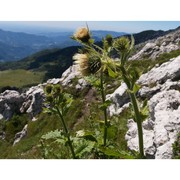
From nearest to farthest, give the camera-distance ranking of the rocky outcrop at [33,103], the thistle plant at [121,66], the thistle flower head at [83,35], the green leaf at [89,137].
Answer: the thistle plant at [121,66]
the thistle flower head at [83,35]
the green leaf at [89,137]
the rocky outcrop at [33,103]

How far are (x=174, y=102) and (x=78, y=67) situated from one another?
9878mm

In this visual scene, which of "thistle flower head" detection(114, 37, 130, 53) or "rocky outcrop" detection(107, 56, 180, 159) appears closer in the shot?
"thistle flower head" detection(114, 37, 130, 53)

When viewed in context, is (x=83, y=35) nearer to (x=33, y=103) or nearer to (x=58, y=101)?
(x=58, y=101)

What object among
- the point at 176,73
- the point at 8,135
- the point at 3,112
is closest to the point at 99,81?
the point at 176,73

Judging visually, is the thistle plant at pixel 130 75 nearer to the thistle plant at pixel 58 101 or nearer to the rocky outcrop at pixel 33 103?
the thistle plant at pixel 58 101

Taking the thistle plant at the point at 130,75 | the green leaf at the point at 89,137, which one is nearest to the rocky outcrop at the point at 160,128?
the green leaf at the point at 89,137

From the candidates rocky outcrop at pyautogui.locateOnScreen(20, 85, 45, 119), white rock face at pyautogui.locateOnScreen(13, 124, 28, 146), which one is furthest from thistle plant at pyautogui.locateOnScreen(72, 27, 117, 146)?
rocky outcrop at pyautogui.locateOnScreen(20, 85, 45, 119)

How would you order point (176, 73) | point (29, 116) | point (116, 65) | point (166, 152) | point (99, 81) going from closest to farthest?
point (116, 65), point (99, 81), point (166, 152), point (176, 73), point (29, 116)

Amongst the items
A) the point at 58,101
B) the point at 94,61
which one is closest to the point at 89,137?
the point at 58,101

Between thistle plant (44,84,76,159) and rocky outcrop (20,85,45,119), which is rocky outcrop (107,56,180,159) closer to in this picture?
thistle plant (44,84,76,159)

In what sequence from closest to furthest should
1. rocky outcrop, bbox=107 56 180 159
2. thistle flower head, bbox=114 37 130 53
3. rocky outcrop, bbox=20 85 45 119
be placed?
thistle flower head, bbox=114 37 130 53
rocky outcrop, bbox=107 56 180 159
rocky outcrop, bbox=20 85 45 119

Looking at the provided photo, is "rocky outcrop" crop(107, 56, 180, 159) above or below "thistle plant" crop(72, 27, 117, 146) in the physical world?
below

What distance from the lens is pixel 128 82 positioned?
11.6ft
